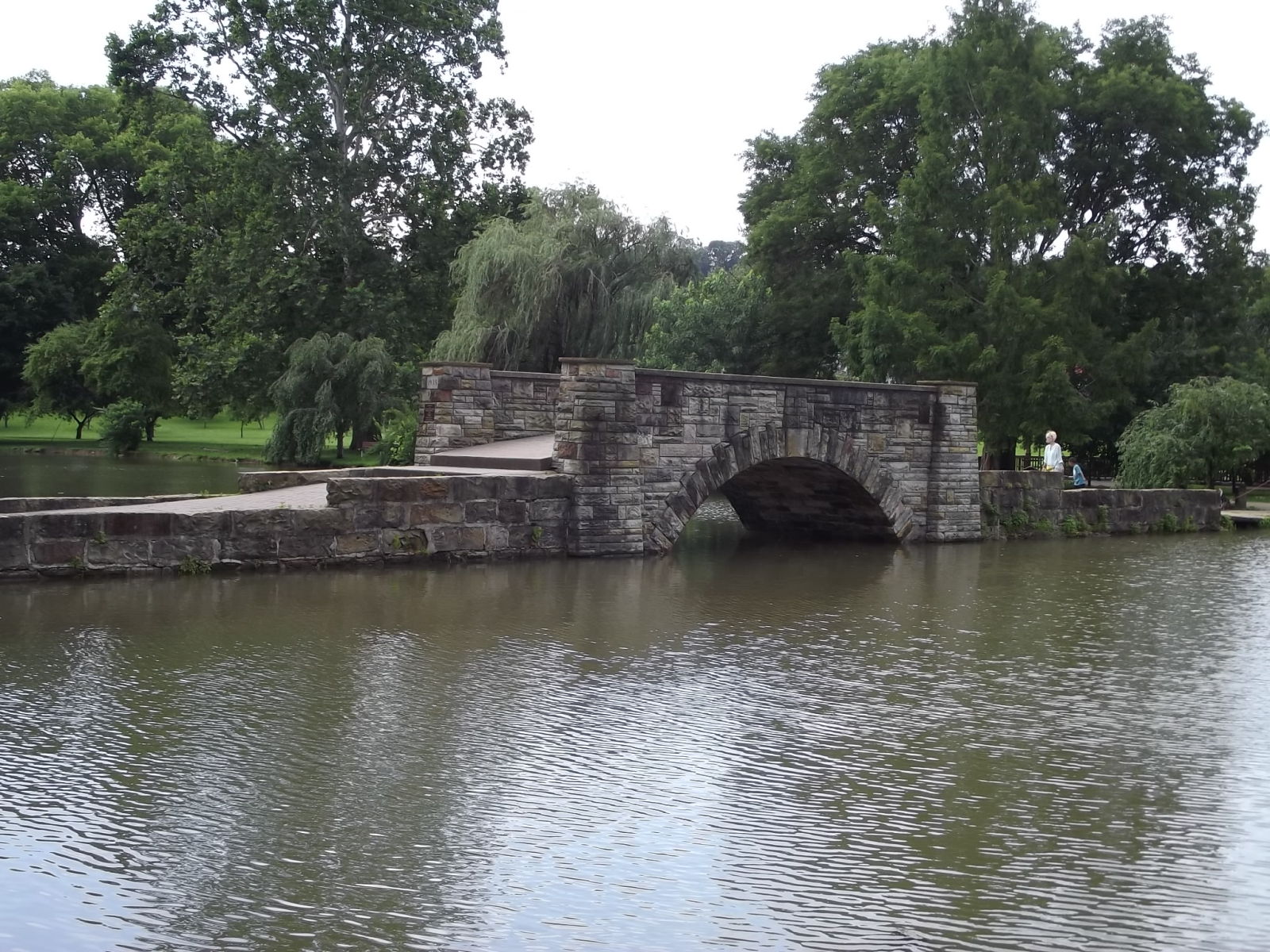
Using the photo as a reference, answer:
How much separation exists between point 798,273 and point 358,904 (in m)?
30.4

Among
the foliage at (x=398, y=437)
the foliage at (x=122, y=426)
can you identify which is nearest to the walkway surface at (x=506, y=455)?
the foliage at (x=398, y=437)

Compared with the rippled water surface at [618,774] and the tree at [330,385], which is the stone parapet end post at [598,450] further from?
the tree at [330,385]

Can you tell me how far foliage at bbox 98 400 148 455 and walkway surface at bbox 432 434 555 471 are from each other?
Answer: 95.4 ft

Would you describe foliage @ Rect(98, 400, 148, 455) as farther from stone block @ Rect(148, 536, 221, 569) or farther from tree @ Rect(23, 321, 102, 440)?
stone block @ Rect(148, 536, 221, 569)

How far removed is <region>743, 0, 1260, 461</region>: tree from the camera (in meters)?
27.8

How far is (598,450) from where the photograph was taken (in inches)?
607

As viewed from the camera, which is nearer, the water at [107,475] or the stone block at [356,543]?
the stone block at [356,543]

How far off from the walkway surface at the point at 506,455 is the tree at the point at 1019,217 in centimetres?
1213

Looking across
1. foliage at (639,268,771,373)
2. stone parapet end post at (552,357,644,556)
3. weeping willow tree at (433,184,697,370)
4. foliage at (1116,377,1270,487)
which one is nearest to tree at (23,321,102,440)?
weeping willow tree at (433,184,697,370)

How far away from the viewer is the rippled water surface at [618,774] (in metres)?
4.91

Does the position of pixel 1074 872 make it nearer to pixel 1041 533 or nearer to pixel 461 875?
pixel 461 875

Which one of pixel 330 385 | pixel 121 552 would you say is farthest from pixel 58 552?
pixel 330 385

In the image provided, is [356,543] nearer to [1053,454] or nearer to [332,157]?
[1053,454]

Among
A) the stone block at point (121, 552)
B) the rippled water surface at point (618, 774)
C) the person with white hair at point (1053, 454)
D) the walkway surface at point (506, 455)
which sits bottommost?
the rippled water surface at point (618, 774)
